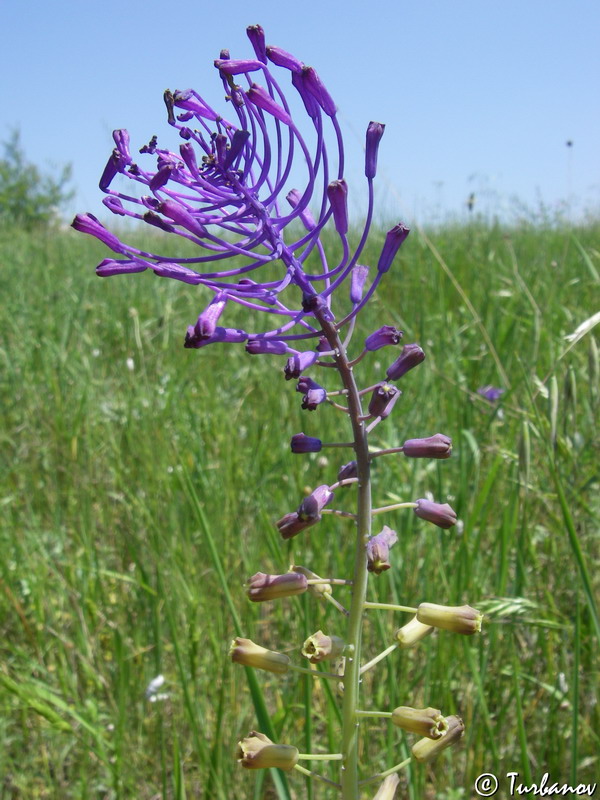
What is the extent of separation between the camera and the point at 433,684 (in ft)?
5.69

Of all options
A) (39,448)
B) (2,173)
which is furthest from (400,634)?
(2,173)

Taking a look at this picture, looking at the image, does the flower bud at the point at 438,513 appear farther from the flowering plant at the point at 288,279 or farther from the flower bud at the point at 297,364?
the flower bud at the point at 297,364

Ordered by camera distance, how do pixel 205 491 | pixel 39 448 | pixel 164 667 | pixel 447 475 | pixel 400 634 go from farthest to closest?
pixel 39 448 < pixel 447 475 < pixel 205 491 < pixel 164 667 < pixel 400 634

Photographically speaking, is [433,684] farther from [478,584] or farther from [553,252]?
[553,252]

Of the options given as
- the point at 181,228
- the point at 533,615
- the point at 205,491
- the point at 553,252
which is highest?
the point at 553,252

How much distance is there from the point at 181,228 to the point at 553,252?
5.64 m

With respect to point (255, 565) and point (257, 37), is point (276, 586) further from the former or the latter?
point (255, 565)

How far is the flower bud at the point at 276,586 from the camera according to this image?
3.33 feet

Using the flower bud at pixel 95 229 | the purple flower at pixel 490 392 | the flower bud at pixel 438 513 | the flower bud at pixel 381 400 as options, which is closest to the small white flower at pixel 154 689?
the flower bud at pixel 438 513

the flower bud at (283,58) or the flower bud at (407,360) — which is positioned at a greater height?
the flower bud at (283,58)

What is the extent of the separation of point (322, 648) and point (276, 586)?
109mm

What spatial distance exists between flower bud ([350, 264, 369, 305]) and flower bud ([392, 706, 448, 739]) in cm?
61

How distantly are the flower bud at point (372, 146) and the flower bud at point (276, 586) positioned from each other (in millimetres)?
563

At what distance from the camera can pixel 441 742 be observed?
3.32ft
